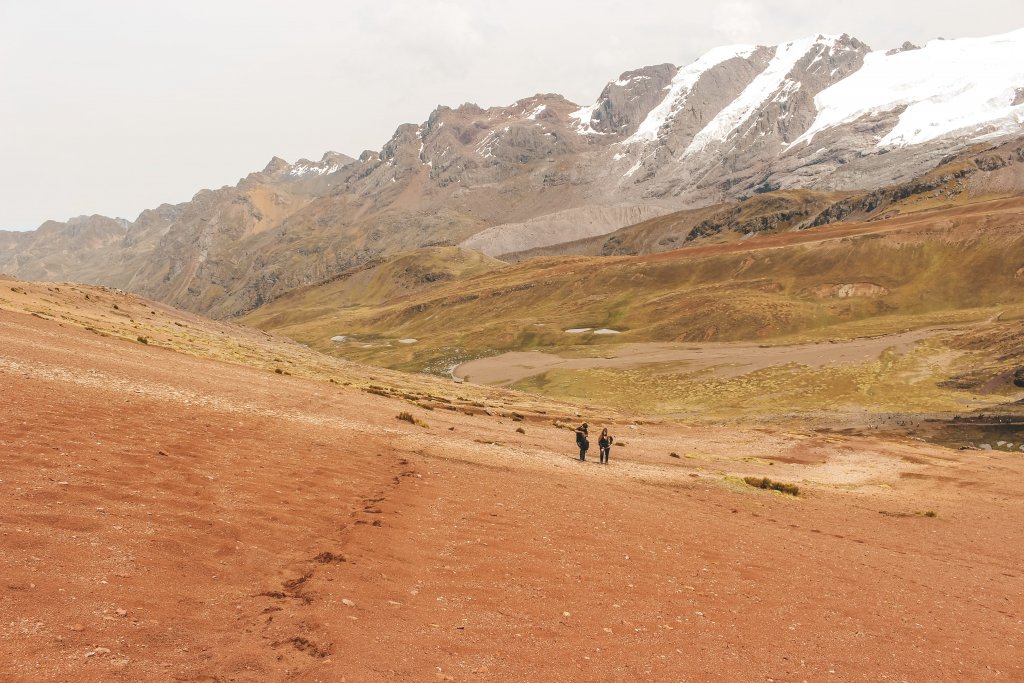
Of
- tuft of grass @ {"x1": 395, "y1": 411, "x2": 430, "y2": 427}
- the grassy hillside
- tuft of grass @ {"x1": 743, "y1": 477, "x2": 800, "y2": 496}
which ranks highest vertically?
the grassy hillside

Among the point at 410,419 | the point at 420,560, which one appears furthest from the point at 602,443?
the point at 420,560

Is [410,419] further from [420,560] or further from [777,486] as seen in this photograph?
[420,560]

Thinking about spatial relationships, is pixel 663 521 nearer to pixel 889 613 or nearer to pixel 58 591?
pixel 889 613

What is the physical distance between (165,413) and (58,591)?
16933 mm

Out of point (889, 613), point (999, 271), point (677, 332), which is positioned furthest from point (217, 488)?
point (999, 271)

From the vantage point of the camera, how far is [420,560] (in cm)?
1616

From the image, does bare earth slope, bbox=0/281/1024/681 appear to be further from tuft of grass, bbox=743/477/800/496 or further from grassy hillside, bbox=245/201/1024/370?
grassy hillside, bbox=245/201/1024/370

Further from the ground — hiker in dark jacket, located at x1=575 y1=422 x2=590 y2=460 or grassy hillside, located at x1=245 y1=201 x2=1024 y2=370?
grassy hillside, located at x1=245 y1=201 x2=1024 y2=370

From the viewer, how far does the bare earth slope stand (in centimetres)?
1117

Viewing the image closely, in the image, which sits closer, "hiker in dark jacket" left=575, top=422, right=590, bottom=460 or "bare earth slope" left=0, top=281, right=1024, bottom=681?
"bare earth slope" left=0, top=281, right=1024, bottom=681

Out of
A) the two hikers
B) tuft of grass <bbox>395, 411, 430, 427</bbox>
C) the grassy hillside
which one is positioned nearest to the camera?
the two hikers

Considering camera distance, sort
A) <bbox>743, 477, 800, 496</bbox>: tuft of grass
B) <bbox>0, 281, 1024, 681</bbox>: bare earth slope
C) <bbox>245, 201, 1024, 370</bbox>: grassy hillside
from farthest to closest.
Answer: <bbox>245, 201, 1024, 370</bbox>: grassy hillside, <bbox>743, 477, 800, 496</bbox>: tuft of grass, <bbox>0, 281, 1024, 681</bbox>: bare earth slope

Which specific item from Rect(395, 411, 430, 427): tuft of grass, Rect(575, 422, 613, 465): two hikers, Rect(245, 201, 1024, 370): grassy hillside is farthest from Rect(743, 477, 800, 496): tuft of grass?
Rect(245, 201, 1024, 370): grassy hillside

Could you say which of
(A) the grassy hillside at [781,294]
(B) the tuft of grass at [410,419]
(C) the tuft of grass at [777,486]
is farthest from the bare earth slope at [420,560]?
(A) the grassy hillside at [781,294]
